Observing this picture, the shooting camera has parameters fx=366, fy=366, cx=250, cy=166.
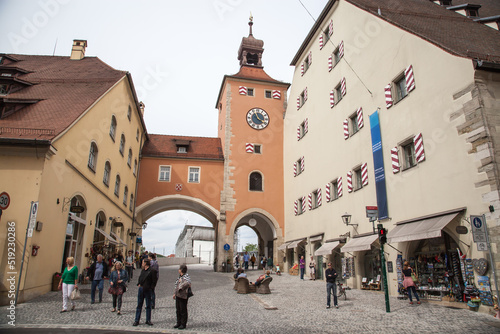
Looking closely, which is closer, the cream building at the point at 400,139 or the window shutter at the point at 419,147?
the cream building at the point at 400,139

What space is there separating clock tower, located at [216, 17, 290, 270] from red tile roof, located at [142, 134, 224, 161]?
1.05 metres

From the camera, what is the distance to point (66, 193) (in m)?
13.8

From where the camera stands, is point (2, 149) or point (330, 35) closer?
point (2, 149)

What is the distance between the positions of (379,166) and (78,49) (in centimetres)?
2006

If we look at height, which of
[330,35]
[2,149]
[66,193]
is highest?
Answer: [330,35]

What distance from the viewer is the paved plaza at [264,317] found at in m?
8.14

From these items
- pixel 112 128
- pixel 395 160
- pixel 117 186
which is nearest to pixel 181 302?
pixel 395 160

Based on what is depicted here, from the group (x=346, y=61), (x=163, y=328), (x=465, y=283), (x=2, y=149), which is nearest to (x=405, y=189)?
(x=465, y=283)

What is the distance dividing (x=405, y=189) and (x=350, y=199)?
4364mm

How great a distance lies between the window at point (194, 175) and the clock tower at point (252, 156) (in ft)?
7.25

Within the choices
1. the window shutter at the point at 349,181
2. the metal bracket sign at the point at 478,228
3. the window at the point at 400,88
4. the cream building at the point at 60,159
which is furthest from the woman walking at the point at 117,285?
the window at the point at 400,88

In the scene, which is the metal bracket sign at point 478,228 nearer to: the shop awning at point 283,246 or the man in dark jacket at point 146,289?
the man in dark jacket at point 146,289

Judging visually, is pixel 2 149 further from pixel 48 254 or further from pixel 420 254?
pixel 420 254

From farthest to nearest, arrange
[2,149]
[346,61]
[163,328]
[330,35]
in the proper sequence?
1. [330,35]
2. [346,61]
3. [2,149]
4. [163,328]
